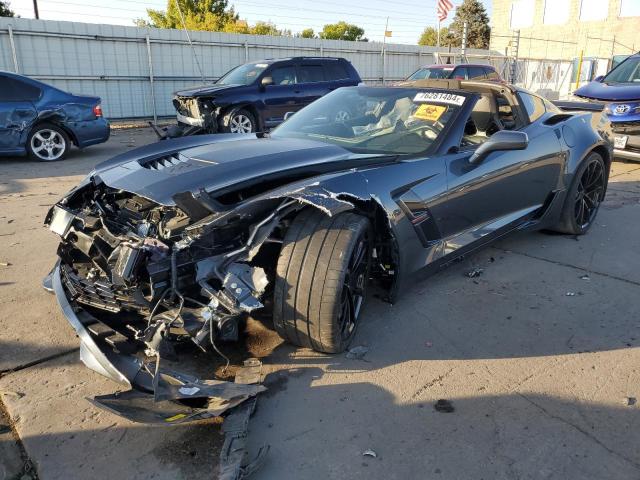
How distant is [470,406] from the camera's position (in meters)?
2.64

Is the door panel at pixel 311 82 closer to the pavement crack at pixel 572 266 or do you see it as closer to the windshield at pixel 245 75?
the windshield at pixel 245 75

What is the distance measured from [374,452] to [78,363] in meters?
1.72

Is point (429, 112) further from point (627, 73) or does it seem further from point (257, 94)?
point (627, 73)

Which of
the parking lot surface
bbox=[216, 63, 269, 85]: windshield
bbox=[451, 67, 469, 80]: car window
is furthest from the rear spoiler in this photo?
bbox=[451, 67, 469, 80]: car window

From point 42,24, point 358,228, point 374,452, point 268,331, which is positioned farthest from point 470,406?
point 42,24

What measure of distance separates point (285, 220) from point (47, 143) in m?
7.39

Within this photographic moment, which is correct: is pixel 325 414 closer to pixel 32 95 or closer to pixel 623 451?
pixel 623 451

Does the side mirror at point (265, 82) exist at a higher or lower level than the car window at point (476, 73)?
lower

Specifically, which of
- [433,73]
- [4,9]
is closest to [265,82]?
[433,73]

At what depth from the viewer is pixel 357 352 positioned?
121 inches

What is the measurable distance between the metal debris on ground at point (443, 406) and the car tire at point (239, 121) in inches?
341

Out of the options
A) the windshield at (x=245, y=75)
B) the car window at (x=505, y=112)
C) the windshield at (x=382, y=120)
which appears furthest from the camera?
the windshield at (x=245, y=75)

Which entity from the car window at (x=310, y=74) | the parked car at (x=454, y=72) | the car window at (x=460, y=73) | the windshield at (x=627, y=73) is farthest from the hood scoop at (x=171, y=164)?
the car window at (x=460, y=73)

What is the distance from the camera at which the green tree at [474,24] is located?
59438 millimetres
